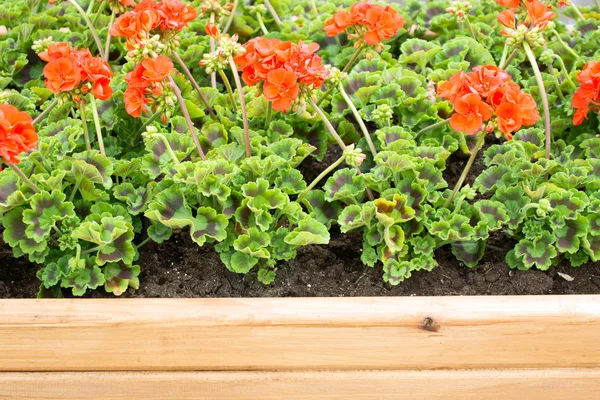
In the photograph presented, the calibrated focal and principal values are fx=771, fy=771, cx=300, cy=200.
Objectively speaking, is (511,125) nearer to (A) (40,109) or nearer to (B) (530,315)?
(B) (530,315)

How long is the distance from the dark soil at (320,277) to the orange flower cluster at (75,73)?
36 cm

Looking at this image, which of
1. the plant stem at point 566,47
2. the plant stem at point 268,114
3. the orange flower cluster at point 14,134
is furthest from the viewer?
the plant stem at point 566,47

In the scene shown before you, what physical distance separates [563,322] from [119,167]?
90 cm

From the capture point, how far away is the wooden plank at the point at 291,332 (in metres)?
1.32

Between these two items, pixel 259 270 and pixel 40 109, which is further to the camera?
pixel 40 109

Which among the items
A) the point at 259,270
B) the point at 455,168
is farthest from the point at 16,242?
the point at 455,168

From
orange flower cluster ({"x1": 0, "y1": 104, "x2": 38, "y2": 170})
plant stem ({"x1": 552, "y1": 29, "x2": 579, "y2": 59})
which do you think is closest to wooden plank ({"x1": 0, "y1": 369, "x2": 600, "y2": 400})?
orange flower cluster ({"x1": 0, "y1": 104, "x2": 38, "y2": 170})

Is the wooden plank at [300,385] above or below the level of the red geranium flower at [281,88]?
below

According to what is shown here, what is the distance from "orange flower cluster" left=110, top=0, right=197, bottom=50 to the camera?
1.45 meters

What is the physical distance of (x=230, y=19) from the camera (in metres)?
2.05

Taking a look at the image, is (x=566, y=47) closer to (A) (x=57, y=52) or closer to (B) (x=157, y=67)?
(B) (x=157, y=67)

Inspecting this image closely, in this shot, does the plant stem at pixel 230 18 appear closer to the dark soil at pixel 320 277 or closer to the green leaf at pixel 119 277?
the dark soil at pixel 320 277

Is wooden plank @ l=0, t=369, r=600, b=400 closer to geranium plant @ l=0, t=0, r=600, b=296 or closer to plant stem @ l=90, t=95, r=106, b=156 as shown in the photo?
geranium plant @ l=0, t=0, r=600, b=296

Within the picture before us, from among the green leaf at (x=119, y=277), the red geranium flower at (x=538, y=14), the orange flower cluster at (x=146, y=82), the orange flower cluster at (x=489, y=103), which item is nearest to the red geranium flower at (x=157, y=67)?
the orange flower cluster at (x=146, y=82)
